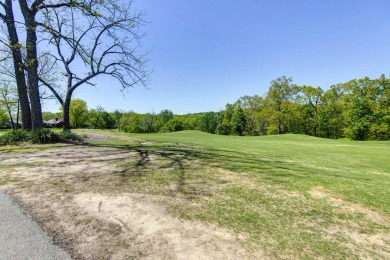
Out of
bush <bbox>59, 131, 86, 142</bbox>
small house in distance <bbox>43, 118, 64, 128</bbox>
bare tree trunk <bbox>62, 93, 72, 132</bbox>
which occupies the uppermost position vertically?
bare tree trunk <bbox>62, 93, 72, 132</bbox>

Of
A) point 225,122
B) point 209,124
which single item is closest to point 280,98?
point 225,122

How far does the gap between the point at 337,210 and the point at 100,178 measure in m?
4.38

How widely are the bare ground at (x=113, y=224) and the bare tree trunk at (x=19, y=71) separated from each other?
8623mm

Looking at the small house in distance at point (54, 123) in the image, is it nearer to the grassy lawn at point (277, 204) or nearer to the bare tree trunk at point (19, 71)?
the bare tree trunk at point (19, 71)

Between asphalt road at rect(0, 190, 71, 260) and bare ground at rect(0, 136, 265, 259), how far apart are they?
3.7 inches

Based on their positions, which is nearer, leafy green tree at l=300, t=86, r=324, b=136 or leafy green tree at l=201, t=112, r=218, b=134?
leafy green tree at l=300, t=86, r=324, b=136

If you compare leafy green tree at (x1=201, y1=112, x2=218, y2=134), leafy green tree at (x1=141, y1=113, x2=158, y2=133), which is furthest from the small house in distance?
leafy green tree at (x1=201, y1=112, x2=218, y2=134)

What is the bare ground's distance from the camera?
83.1 inches

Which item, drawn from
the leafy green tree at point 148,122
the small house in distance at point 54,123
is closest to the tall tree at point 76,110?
the leafy green tree at point 148,122

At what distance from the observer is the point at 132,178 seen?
4.48m

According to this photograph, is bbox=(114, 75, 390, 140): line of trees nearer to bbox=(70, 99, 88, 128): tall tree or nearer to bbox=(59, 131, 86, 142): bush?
bbox=(59, 131, 86, 142): bush

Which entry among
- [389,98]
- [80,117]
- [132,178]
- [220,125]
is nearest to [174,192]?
[132,178]

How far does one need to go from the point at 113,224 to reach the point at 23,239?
92 cm

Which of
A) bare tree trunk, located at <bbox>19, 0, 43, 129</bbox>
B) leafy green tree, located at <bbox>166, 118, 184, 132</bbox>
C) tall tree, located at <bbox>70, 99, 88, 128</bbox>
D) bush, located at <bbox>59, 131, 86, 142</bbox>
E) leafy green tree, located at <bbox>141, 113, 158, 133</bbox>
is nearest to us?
bare tree trunk, located at <bbox>19, 0, 43, 129</bbox>
